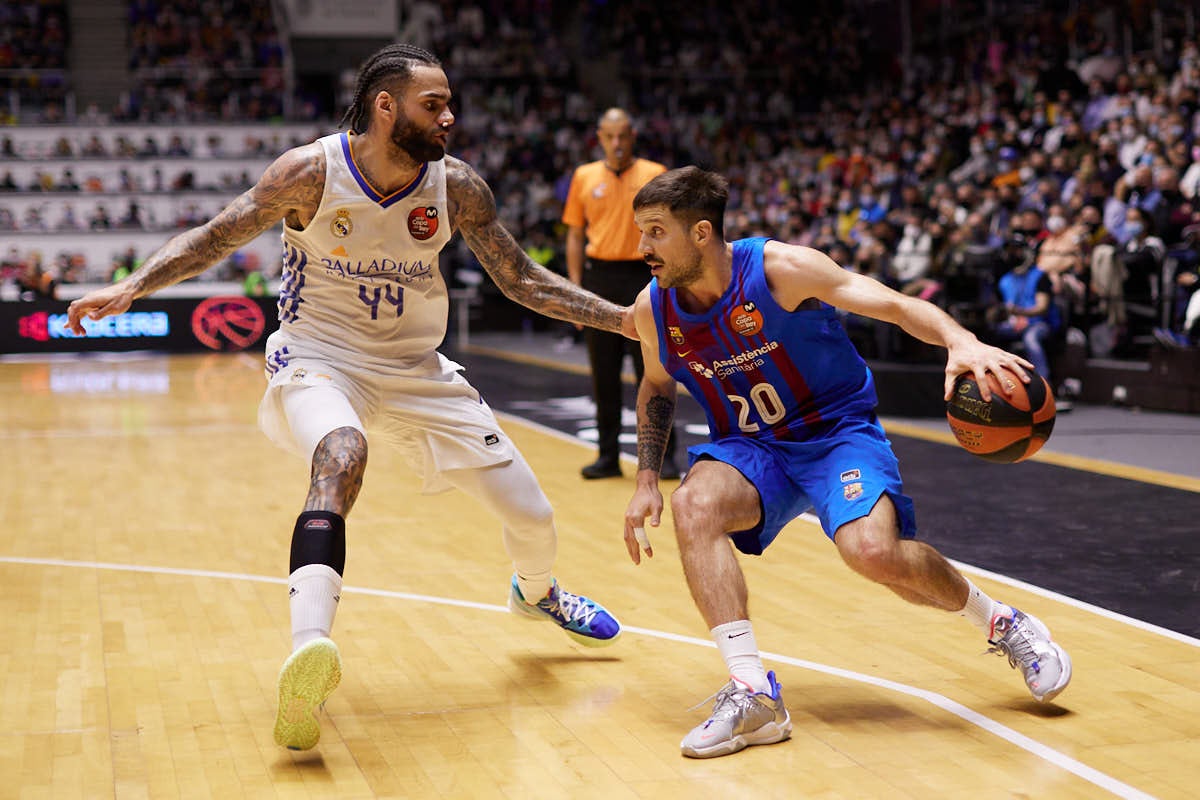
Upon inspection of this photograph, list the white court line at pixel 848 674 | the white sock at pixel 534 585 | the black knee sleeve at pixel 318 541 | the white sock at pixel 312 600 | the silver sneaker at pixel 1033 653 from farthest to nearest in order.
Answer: the white sock at pixel 534 585 → the silver sneaker at pixel 1033 653 → the black knee sleeve at pixel 318 541 → the white sock at pixel 312 600 → the white court line at pixel 848 674

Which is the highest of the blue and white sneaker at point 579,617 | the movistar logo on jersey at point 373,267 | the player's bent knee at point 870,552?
the movistar logo on jersey at point 373,267

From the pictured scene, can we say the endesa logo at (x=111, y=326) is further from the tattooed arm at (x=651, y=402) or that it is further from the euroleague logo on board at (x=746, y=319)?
the euroleague logo on board at (x=746, y=319)

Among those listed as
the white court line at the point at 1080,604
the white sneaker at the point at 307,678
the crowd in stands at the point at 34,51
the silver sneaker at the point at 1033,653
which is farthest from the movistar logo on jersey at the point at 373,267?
the crowd in stands at the point at 34,51

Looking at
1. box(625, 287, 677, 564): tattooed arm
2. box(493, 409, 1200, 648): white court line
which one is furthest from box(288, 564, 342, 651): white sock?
box(493, 409, 1200, 648): white court line

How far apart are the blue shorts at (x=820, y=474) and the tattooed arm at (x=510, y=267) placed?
0.59 m

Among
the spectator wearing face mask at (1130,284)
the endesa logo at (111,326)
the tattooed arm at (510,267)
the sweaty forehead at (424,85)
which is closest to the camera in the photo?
the sweaty forehead at (424,85)

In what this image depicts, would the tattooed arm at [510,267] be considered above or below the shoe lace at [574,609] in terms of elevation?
above

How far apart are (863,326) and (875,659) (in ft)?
27.1

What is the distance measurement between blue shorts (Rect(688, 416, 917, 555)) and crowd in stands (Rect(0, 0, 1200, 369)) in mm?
856

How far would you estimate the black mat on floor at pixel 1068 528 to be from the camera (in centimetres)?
527

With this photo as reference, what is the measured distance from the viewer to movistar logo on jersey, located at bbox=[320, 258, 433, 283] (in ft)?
13.8

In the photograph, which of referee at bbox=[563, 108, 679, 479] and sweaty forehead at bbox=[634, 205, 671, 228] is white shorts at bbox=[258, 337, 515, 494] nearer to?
sweaty forehead at bbox=[634, 205, 671, 228]

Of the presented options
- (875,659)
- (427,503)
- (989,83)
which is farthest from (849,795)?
(989,83)

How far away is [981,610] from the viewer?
3.95 metres
